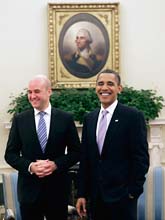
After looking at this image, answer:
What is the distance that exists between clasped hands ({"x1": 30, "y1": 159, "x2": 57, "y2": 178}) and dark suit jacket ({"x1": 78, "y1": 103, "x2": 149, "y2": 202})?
0.26 metres

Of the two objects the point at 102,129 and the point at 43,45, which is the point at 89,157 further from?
the point at 43,45

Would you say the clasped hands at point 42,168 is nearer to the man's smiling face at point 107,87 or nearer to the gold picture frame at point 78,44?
the man's smiling face at point 107,87

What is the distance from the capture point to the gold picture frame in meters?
5.60

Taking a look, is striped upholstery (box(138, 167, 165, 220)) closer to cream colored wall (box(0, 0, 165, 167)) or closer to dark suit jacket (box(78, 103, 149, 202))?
dark suit jacket (box(78, 103, 149, 202))

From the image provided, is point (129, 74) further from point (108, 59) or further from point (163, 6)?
point (163, 6)

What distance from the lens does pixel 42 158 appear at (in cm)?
285

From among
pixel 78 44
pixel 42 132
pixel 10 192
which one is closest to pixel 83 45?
pixel 78 44

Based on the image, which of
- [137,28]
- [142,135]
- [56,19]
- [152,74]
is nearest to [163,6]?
[137,28]

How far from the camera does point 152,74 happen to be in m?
5.77

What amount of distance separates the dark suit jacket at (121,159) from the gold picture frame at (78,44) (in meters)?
2.95

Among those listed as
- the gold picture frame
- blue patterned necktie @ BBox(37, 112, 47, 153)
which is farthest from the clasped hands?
the gold picture frame

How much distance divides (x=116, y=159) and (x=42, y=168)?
463mm

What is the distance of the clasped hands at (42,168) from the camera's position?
2.76 metres

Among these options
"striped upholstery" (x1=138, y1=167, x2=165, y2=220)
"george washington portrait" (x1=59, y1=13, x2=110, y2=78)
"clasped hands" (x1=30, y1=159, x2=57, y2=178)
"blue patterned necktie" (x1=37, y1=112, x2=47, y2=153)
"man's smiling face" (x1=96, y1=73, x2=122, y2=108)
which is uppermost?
"george washington portrait" (x1=59, y1=13, x2=110, y2=78)
